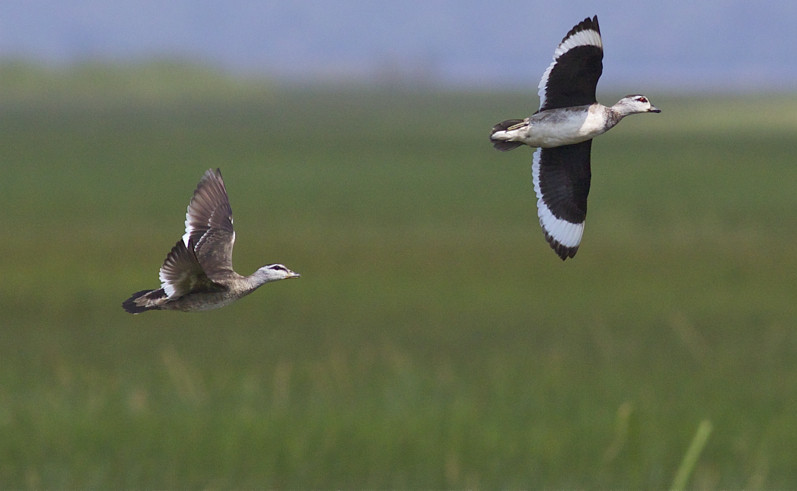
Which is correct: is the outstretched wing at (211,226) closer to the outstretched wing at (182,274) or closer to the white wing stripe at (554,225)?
the outstretched wing at (182,274)

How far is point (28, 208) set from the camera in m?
167

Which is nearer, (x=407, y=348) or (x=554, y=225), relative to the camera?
(x=554, y=225)

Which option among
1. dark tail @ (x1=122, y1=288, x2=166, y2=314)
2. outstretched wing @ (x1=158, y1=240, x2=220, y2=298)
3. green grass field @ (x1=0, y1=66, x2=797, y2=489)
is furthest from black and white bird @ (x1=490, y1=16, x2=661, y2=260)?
green grass field @ (x1=0, y1=66, x2=797, y2=489)

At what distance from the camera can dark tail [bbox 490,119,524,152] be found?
11.0 ft

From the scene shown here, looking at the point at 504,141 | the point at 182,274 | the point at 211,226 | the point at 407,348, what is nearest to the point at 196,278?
Result: the point at 182,274

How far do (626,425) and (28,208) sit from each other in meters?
109

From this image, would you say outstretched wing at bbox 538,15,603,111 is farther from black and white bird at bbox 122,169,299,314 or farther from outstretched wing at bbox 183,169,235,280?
outstretched wing at bbox 183,169,235,280

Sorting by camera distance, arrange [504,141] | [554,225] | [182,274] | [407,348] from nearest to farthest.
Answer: [182,274] → [504,141] → [554,225] → [407,348]

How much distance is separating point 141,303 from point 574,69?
1.22 m

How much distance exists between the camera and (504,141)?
3410 mm

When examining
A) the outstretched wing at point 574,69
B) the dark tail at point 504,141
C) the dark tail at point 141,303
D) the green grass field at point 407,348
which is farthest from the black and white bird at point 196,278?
the green grass field at point 407,348

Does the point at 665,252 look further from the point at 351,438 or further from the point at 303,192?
the point at 351,438

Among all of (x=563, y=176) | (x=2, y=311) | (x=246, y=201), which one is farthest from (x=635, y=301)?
(x=563, y=176)

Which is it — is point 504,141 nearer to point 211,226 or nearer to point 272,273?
point 272,273
